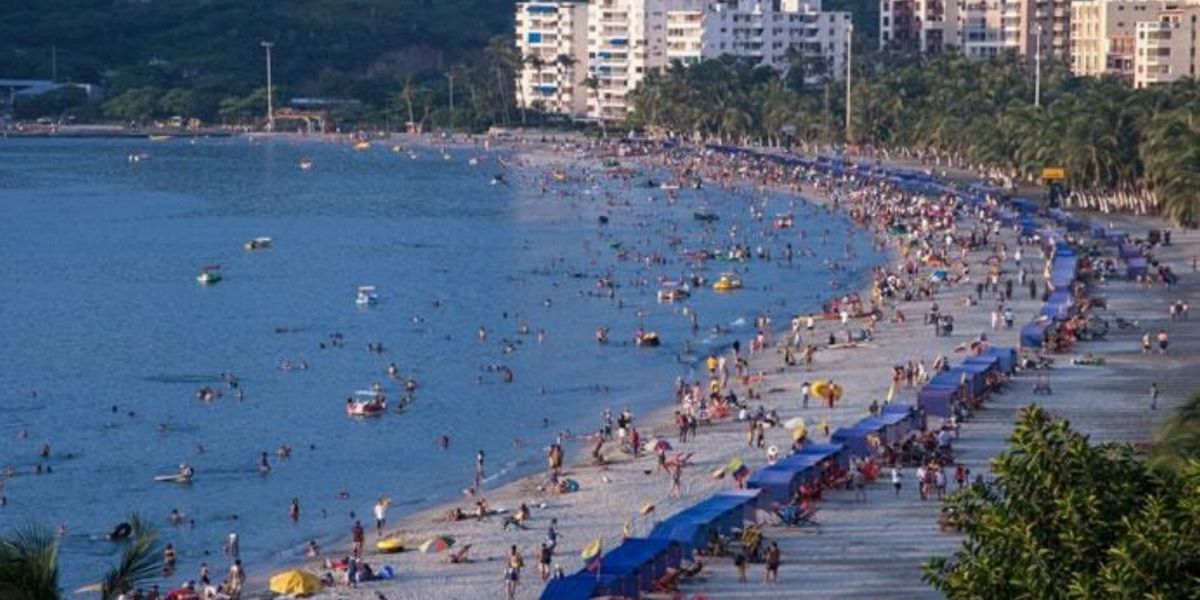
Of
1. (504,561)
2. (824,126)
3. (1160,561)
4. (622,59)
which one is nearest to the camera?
(1160,561)

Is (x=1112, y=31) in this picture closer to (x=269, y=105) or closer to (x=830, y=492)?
(x=269, y=105)

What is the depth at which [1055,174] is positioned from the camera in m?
89.6

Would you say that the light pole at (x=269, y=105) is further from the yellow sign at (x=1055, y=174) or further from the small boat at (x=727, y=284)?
the small boat at (x=727, y=284)

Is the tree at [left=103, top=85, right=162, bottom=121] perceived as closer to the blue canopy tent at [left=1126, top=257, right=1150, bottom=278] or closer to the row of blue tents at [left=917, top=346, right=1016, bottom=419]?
the blue canopy tent at [left=1126, top=257, right=1150, bottom=278]

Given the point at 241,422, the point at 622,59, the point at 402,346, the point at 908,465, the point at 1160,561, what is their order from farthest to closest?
the point at 622,59
the point at 402,346
the point at 241,422
the point at 908,465
the point at 1160,561

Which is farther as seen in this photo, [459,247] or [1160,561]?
[459,247]

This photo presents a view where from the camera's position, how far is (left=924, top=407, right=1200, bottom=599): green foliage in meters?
15.2

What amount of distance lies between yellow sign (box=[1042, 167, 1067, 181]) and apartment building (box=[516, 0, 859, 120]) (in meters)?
71.1

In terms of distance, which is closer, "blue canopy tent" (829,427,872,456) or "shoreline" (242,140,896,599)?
"shoreline" (242,140,896,599)

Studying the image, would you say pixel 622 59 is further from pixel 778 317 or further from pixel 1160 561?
pixel 1160 561

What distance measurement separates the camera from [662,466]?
41938 mm

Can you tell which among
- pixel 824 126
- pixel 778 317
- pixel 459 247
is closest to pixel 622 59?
pixel 824 126

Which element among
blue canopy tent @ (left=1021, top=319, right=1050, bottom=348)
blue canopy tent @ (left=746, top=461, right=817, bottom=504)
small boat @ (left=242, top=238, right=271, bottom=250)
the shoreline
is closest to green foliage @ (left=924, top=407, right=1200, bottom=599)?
the shoreline

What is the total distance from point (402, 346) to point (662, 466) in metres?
21.2
